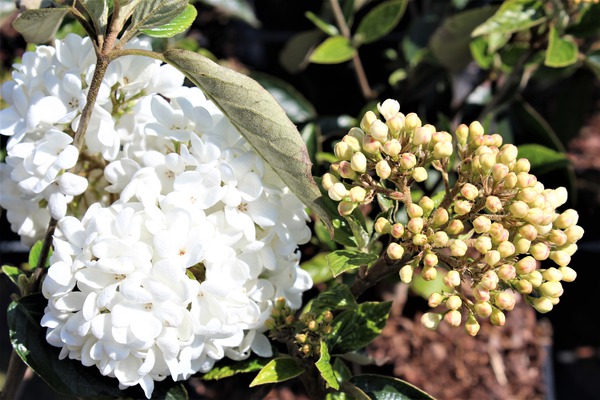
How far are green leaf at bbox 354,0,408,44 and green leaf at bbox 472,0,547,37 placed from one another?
0.18 m

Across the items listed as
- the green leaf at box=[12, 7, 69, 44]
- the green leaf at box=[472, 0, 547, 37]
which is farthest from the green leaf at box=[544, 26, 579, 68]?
the green leaf at box=[12, 7, 69, 44]

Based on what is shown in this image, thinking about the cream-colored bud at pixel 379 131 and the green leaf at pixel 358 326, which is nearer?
the cream-colored bud at pixel 379 131

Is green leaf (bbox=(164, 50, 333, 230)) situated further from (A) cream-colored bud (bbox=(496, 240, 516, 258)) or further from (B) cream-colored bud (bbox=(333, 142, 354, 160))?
(A) cream-colored bud (bbox=(496, 240, 516, 258))

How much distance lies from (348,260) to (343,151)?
0.30 feet

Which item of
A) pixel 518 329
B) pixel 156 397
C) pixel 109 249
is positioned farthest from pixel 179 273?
pixel 518 329

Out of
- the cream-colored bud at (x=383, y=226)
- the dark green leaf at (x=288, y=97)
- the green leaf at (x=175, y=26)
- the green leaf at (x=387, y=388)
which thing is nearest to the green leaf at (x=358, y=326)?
the green leaf at (x=387, y=388)

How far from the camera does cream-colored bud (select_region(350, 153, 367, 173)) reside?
55 centimetres

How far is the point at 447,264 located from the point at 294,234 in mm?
140

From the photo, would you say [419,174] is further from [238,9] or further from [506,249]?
[238,9]

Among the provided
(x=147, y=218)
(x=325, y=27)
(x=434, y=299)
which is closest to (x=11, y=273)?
(x=147, y=218)

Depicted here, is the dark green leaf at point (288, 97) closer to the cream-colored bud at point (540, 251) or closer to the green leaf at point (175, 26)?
the green leaf at point (175, 26)

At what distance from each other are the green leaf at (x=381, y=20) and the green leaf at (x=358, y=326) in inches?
21.1

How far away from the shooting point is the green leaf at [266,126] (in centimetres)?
55

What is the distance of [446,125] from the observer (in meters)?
0.92
